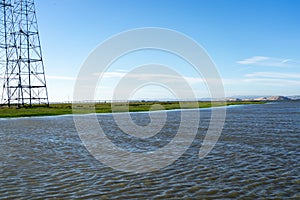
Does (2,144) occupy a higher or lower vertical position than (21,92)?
lower

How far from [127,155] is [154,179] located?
5.28 m

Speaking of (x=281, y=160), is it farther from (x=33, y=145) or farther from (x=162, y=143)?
(x=33, y=145)

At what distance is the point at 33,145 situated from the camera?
20.4 meters

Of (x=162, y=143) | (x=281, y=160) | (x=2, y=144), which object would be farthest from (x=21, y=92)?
(x=281, y=160)

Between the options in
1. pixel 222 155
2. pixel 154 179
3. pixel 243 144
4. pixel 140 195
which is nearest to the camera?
pixel 140 195

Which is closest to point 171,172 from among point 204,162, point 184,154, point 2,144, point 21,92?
point 204,162

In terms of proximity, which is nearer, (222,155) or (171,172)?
(171,172)

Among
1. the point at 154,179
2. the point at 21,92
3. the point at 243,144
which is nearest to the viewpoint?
the point at 154,179

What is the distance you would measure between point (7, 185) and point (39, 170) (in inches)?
91.3

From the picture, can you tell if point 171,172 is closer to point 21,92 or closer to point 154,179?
point 154,179

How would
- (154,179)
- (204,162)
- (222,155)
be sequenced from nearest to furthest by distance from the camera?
1. (154,179)
2. (204,162)
3. (222,155)

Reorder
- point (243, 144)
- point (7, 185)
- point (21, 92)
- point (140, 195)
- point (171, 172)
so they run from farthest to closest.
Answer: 1. point (21, 92)
2. point (243, 144)
3. point (171, 172)
4. point (7, 185)
5. point (140, 195)

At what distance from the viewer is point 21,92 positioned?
221 ft

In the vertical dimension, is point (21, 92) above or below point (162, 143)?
above
